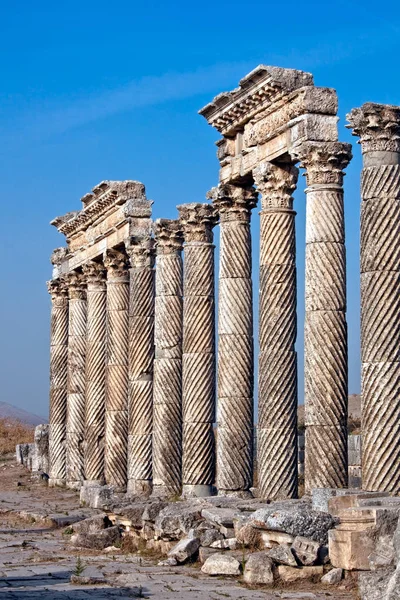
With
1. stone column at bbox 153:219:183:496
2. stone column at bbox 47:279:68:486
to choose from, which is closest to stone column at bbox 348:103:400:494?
stone column at bbox 153:219:183:496

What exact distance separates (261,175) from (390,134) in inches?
162

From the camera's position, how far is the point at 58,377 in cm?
3797

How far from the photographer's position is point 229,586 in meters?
16.0

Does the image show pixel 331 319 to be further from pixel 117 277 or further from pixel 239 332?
pixel 117 277

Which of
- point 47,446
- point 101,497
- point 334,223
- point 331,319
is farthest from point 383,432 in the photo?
point 47,446

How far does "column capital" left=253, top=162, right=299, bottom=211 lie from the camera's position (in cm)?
2256

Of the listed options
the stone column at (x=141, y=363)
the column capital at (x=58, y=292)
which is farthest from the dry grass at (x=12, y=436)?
the stone column at (x=141, y=363)

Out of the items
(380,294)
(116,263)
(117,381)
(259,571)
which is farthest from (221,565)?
(116,263)

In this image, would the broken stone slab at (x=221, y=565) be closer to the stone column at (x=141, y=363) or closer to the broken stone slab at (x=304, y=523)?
the broken stone slab at (x=304, y=523)

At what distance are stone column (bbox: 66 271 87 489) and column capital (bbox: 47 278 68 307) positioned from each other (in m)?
1.48

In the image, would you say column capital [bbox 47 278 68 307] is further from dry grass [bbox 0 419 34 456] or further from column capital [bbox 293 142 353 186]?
column capital [bbox 293 142 353 186]

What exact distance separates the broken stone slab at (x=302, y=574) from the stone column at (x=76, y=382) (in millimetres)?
19777

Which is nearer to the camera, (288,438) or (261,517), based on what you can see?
(261,517)

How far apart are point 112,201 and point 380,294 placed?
46.5ft
